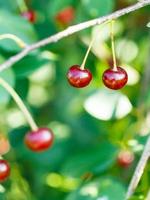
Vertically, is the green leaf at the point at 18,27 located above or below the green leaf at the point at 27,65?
above

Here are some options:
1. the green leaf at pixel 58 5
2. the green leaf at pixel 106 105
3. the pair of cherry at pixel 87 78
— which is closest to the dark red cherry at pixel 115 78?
the pair of cherry at pixel 87 78

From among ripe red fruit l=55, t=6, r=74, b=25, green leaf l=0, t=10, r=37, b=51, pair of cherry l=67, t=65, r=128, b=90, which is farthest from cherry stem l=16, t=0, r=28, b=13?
pair of cherry l=67, t=65, r=128, b=90

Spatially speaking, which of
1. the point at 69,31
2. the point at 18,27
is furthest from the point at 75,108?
the point at 69,31

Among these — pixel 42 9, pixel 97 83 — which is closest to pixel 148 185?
pixel 97 83

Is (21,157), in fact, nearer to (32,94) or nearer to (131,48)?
(32,94)

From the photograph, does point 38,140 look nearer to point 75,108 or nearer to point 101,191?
point 101,191

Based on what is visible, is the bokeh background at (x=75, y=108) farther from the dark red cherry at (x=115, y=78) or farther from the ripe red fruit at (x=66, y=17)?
the dark red cherry at (x=115, y=78)
